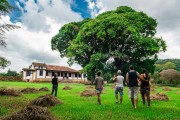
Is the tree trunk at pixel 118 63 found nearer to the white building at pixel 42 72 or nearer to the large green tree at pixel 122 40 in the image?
the large green tree at pixel 122 40

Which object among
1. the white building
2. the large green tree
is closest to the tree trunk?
the large green tree

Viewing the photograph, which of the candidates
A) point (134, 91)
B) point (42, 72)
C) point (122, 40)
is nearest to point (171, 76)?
point (122, 40)

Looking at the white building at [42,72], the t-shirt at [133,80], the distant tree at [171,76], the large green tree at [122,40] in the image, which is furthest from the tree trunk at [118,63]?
the t-shirt at [133,80]

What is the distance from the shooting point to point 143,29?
50094mm

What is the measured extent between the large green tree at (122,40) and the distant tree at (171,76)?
2245 centimetres

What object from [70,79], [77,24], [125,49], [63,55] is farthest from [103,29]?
[70,79]

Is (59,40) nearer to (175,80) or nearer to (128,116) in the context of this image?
(175,80)

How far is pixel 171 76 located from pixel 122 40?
29.4 m

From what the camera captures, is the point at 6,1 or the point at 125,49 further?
the point at 125,49

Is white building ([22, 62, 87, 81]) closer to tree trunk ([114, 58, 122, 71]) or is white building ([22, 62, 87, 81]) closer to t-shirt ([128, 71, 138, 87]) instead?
tree trunk ([114, 58, 122, 71])

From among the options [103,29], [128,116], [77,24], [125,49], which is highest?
[77,24]

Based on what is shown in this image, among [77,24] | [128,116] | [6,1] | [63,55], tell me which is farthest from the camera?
[63,55]

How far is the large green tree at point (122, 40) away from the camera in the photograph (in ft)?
150

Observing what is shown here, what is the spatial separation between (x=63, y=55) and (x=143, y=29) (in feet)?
98.5
